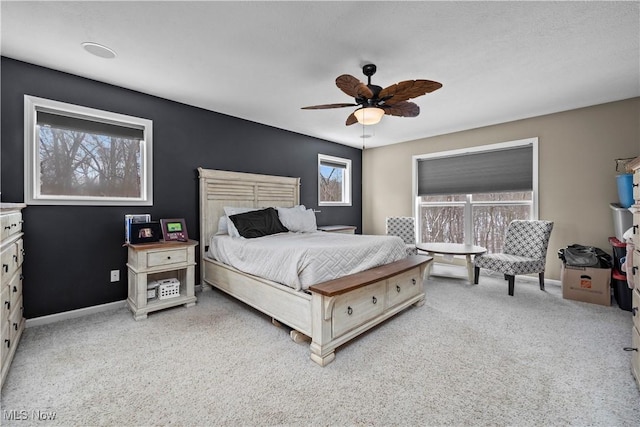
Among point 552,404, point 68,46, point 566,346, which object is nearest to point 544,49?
point 566,346

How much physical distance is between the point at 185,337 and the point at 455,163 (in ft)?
15.7

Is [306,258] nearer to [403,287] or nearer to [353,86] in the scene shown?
[403,287]

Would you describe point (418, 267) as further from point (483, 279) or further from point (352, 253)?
point (483, 279)

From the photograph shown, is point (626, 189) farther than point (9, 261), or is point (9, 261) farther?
point (626, 189)

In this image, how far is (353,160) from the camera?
6.04 m

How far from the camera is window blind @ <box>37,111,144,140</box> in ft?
8.87

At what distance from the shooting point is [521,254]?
379 cm

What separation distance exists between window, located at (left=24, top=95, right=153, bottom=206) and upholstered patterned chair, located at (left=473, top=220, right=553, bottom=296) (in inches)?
172

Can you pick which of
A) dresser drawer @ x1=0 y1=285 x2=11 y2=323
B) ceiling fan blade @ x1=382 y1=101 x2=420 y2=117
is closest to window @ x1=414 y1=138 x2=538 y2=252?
ceiling fan blade @ x1=382 y1=101 x2=420 y2=117

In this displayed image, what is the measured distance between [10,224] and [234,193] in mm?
2252

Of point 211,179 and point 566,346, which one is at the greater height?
point 211,179

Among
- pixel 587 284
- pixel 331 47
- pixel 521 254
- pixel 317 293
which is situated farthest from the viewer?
pixel 521 254
